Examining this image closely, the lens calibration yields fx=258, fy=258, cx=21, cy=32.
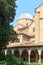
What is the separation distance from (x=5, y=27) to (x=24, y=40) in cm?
2625

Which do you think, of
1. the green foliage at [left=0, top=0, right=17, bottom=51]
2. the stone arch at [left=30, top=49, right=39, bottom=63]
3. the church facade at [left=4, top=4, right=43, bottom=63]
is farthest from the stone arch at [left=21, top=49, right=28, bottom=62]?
the green foliage at [left=0, top=0, right=17, bottom=51]

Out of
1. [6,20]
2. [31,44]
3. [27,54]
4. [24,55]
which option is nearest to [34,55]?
[27,54]

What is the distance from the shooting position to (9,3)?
31.8m

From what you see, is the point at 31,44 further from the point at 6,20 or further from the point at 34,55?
the point at 6,20

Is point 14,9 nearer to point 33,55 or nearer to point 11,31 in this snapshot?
point 11,31

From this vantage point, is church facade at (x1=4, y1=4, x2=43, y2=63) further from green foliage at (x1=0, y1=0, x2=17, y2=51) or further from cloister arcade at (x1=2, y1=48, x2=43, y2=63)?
green foliage at (x1=0, y1=0, x2=17, y2=51)

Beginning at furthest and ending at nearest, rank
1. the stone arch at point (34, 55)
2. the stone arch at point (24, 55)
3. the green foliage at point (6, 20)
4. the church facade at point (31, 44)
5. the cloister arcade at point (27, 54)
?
the stone arch at point (24, 55) < the stone arch at point (34, 55) < the cloister arcade at point (27, 54) < the church facade at point (31, 44) < the green foliage at point (6, 20)

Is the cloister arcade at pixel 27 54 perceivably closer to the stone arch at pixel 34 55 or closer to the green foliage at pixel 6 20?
the stone arch at pixel 34 55

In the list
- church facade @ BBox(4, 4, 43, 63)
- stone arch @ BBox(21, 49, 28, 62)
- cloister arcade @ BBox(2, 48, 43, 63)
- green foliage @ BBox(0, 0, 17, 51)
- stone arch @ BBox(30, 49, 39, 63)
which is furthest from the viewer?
stone arch @ BBox(21, 49, 28, 62)

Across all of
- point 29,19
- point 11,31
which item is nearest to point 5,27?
point 11,31

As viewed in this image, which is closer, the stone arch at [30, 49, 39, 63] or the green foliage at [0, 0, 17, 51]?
the green foliage at [0, 0, 17, 51]

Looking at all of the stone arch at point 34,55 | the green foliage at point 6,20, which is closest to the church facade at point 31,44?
the stone arch at point 34,55

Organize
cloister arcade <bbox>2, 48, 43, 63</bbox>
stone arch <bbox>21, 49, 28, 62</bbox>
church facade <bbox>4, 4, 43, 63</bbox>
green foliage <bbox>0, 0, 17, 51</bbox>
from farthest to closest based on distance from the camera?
1. stone arch <bbox>21, 49, 28, 62</bbox>
2. cloister arcade <bbox>2, 48, 43, 63</bbox>
3. church facade <bbox>4, 4, 43, 63</bbox>
4. green foliage <bbox>0, 0, 17, 51</bbox>

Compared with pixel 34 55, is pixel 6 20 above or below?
above
